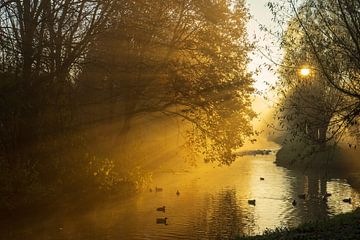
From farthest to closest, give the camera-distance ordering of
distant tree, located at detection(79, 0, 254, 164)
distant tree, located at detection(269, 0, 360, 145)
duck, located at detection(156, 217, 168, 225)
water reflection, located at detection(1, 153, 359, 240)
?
distant tree, located at detection(79, 0, 254, 164) < duck, located at detection(156, 217, 168, 225) < water reflection, located at detection(1, 153, 359, 240) < distant tree, located at detection(269, 0, 360, 145)

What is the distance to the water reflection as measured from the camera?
24359 millimetres

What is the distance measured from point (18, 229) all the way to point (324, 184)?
102ft

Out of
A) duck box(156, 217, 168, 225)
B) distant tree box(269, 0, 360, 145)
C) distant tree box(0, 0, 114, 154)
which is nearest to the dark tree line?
distant tree box(0, 0, 114, 154)

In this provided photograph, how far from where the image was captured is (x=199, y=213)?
30.3 metres

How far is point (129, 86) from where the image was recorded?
34250mm

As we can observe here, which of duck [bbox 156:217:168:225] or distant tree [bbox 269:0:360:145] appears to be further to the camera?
duck [bbox 156:217:168:225]

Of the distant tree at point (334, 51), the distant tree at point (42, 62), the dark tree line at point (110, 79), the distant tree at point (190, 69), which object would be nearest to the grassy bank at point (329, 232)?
the distant tree at point (334, 51)

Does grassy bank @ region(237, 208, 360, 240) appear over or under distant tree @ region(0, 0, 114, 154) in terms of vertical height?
under

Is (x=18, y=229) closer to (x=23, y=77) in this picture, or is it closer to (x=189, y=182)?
(x=23, y=77)

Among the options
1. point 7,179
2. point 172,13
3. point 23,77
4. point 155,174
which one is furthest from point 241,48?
point 155,174

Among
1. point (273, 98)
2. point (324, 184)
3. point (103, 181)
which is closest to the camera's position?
point (273, 98)

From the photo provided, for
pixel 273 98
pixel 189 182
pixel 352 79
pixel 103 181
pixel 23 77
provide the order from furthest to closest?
1. pixel 189 182
2. pixel 103 181
3. pixel 23 77
4. pixel 273 98
5. pixel 352 79

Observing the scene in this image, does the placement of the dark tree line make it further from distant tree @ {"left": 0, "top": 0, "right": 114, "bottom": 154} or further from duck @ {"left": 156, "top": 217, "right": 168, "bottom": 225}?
duck @ {"left": 156, "top": 217, "right": 168, "bottom": 225}

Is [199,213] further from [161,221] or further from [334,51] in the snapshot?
[334,51]
